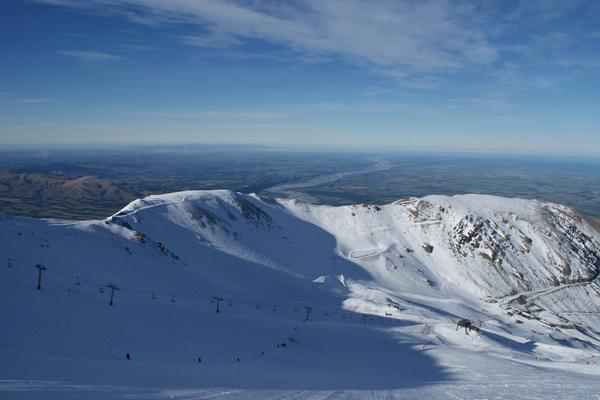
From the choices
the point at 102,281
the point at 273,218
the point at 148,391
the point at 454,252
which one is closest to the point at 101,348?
the point at 148,391

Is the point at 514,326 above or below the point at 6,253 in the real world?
below

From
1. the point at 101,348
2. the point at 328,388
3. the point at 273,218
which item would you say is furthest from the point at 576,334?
the point at 101,348

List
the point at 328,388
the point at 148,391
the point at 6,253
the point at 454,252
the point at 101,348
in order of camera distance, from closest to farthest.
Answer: the point at 148,391, the point at 328,388, the point at 101,348, the point at 6,253, the point at 454,252

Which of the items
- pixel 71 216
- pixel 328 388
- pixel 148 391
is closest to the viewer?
pixel 148 391

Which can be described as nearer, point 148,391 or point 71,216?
point 148,391

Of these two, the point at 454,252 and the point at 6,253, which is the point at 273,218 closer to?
the point at 454,252

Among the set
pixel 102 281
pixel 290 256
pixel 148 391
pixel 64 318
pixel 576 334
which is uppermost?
pixel 148 391

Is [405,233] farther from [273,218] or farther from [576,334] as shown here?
[576,334]
